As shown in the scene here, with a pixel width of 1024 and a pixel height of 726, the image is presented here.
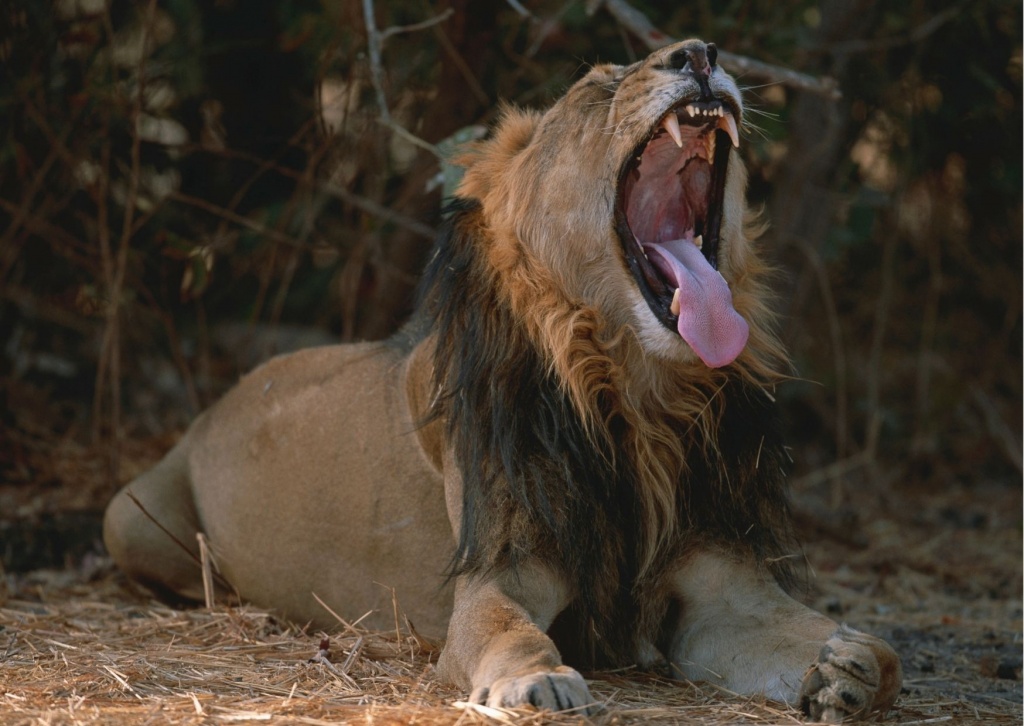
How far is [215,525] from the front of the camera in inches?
180

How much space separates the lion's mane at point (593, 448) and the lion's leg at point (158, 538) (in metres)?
1.48

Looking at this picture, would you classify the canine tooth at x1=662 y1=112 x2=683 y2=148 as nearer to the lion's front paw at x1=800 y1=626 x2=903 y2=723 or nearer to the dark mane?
the dark mane

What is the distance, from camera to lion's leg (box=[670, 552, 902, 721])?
2.92 metres

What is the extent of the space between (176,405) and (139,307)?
968 mm

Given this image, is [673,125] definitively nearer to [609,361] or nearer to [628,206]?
[628,206]

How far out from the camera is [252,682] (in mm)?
3260

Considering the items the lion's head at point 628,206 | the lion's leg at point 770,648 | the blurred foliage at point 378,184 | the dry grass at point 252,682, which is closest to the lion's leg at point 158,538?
the dry grass at point 252,682

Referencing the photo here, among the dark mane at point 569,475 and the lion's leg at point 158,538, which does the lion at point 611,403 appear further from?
the lion's leg at point 158,538

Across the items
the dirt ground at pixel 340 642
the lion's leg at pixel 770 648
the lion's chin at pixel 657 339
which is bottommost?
the dirt ground at pixel 340 642

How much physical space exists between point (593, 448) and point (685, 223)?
33.1 inches

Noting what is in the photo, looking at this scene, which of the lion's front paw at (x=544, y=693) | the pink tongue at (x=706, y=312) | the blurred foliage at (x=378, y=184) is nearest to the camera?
the lion's front paw at (x=544, y=693)

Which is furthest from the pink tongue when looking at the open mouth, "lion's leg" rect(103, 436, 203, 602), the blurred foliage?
"lion's leg" rect(103, 436, 203, 602)

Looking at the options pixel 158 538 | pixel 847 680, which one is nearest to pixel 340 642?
pixel 158 538

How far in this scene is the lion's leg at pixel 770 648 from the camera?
2.92 m
